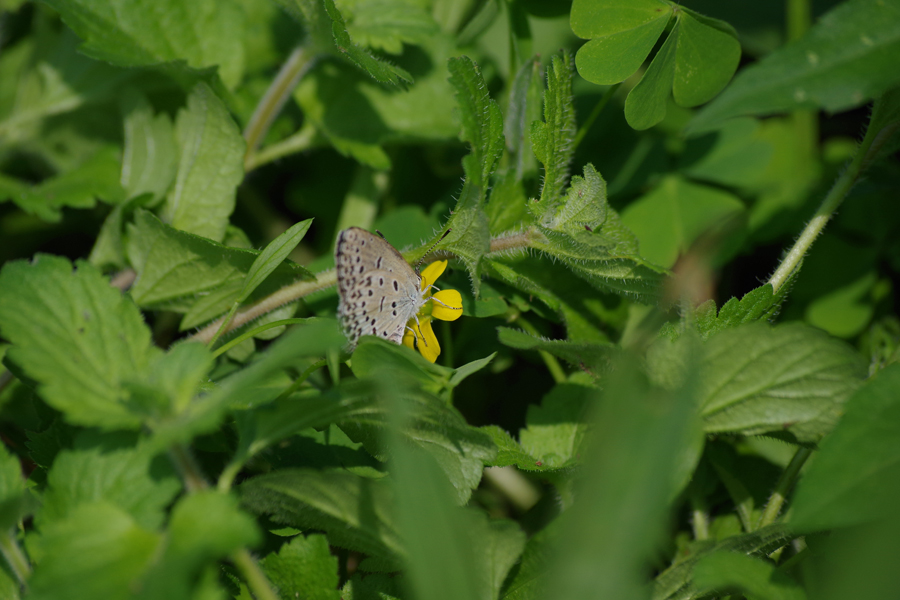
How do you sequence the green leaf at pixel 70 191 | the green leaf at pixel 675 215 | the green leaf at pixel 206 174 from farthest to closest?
1. the green leaf at pixel 675 215
2. the green leaf at pixel 70 191
3. the green leaf at pixel 206 174

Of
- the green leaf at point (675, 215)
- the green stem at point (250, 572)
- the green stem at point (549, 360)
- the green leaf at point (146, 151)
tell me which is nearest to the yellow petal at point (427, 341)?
the green stem at point (549, 360)

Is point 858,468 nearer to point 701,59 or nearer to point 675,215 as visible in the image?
point 701,59

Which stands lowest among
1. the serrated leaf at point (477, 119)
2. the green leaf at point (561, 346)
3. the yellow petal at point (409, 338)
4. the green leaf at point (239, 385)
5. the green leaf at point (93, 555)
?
the yellow petal at point (409, 338)

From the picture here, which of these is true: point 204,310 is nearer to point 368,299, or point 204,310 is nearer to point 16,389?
point 368,299

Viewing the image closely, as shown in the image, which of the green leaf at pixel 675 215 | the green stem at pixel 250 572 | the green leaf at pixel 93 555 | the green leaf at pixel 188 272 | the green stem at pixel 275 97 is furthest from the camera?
the green leaf at pixel 675 215

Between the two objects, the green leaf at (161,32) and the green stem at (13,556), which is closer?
the green stem at (13,556)

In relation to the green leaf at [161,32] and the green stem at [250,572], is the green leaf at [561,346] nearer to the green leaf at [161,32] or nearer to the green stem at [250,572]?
the green stem at [250,572]

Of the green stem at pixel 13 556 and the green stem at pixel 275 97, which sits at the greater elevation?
the green stem at pixel 275 97

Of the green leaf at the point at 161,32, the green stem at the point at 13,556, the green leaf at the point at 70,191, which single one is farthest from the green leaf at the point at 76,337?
the green leaf at the point at 161,32

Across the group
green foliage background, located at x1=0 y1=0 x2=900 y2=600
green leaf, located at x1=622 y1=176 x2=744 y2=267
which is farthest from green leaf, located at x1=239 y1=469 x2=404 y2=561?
green leaf, located at x1=622 y1=176 x2=744 y2=267
